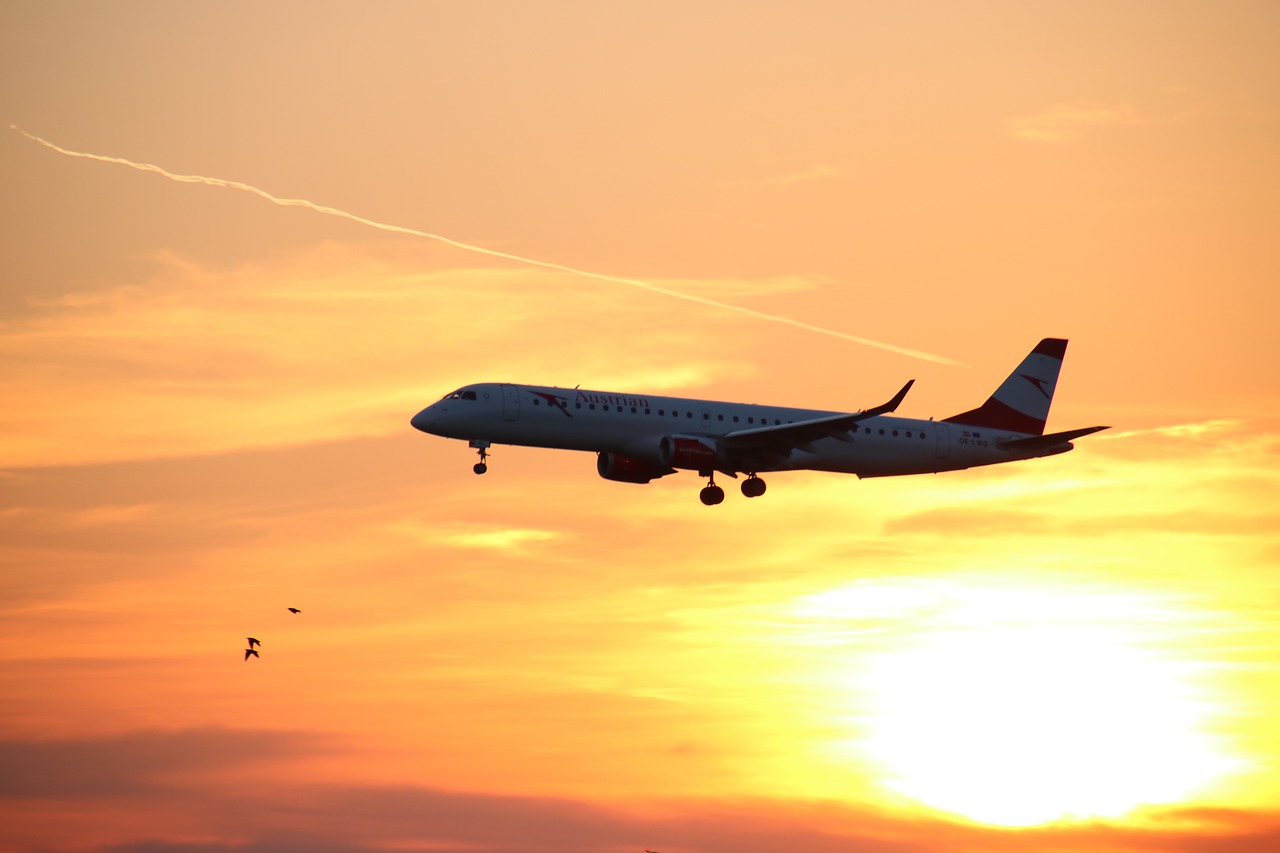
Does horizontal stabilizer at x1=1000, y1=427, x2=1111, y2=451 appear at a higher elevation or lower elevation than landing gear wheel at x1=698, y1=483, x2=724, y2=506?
higher

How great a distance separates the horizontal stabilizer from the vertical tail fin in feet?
5.14

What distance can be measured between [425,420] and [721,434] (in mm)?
12991

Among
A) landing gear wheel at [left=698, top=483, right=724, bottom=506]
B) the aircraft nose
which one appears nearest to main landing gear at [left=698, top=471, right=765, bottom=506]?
landing gear wheel at [left=698, top=483, right=724, bottom=506]

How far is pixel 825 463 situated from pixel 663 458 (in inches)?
356

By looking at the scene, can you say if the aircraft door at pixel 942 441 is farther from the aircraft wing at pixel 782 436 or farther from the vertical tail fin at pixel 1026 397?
the aircraft wing at pixel 782 436

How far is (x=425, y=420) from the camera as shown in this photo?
7088cm

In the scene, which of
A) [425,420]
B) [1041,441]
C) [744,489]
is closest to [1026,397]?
[1041,441]

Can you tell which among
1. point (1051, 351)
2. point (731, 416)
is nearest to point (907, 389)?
point (731, 416)

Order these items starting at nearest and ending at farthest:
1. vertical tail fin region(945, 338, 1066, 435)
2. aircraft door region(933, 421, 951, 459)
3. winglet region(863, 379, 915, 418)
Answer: winglet region(863, 379, 915, 418) → aircraft door region(933, 421, 951, 459) → vertical tail fin region(945, 338, 1066, 435)

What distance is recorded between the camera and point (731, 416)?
7612cm

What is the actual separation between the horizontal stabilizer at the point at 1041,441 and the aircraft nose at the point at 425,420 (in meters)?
29.0

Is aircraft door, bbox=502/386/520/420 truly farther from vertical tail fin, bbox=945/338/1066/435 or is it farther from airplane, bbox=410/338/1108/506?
vertical tail fin, bbox=945/338/1066/435

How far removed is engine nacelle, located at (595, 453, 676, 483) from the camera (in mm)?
75562

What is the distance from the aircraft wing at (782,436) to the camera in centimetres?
7338
